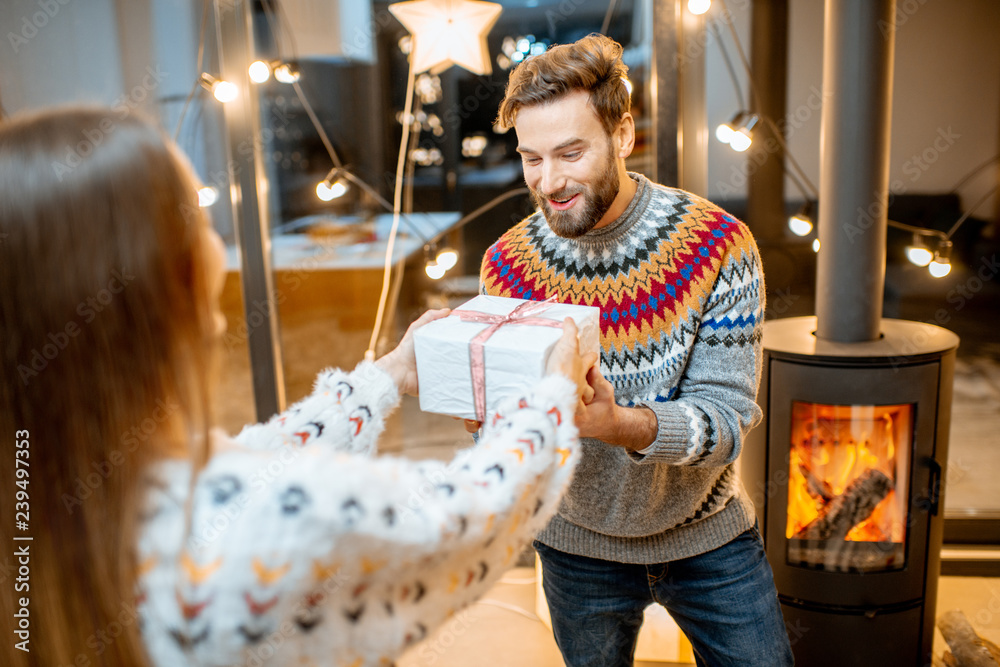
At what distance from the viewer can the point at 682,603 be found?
149cm

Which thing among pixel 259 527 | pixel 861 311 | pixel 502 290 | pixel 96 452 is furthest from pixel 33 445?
pixel 861 311

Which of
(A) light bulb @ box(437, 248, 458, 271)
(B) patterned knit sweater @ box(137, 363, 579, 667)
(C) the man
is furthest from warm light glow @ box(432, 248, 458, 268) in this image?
(B) patterned knit sweater @ box(137, 363, 579, 667)

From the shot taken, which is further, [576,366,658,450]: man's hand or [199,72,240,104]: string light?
[199,72,240,104]: string light

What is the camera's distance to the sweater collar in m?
1.48

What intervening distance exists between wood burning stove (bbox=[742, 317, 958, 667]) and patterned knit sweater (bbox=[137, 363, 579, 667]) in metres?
1.23

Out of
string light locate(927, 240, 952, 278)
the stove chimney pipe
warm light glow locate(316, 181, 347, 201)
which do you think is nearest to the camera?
the stove chimney pipe

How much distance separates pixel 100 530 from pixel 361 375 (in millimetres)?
506

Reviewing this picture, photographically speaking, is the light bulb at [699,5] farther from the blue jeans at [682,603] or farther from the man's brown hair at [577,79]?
the blue jeans at [682,603]

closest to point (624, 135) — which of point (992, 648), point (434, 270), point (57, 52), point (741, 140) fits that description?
point (741, 140)

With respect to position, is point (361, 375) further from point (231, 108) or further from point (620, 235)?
point (231, 108)

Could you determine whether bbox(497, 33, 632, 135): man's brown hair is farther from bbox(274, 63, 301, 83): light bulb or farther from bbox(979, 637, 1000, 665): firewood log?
bbox(979, 637, 1000, 665): firewood log

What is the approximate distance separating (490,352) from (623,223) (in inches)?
18.3

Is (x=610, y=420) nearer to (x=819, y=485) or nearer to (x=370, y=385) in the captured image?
(x=370, y=385)

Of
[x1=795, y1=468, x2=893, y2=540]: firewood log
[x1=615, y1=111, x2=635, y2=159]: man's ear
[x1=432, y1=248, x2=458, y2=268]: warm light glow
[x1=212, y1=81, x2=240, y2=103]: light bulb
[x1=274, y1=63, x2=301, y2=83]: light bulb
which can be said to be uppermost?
[x1=274, y1=63, x2=301, y2=83]: light bulb
